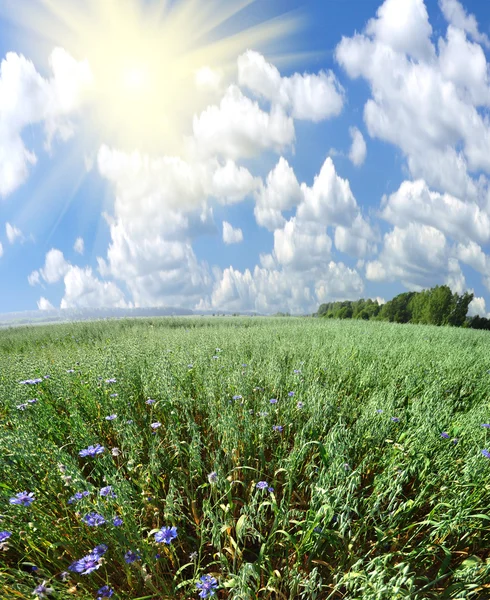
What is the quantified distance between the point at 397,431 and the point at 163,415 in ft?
6.49

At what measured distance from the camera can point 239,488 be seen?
2023 millimetres

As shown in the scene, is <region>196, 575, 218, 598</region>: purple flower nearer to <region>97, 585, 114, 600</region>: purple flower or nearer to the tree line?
<region>97, 585, 114, 600</region>: purple flower

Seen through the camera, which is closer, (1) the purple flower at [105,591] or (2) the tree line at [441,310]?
(1) the purple flower at [105,591]

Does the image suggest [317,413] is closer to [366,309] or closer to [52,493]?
[52,493]

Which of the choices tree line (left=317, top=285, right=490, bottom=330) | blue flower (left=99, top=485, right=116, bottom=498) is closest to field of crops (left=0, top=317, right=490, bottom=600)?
blue flower (left=99, top=485, right=116, bottom=498)

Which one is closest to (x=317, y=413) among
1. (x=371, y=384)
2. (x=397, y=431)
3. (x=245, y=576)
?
(x=397, y=431)

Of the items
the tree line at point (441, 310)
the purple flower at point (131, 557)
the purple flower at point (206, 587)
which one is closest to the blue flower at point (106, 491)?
the purple flower at point (131, 557)

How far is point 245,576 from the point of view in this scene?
111cm

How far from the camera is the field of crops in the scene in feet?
4.44

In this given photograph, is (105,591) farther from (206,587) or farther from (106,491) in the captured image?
(206,587)

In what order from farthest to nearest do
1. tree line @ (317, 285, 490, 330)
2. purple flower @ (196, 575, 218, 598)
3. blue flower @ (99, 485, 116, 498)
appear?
tree line @ (317, 285, 490, 330) < blue flower @ (99, 485, 116, 498) < purple flower @ (196, 575, 218, 598)

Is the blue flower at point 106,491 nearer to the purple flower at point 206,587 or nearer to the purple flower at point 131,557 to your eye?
the purple flower at point 131,557

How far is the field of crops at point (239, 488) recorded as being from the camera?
4.44ft

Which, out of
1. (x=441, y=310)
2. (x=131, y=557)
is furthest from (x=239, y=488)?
(x=441, y=310)
